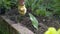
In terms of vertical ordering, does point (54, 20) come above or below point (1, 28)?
above

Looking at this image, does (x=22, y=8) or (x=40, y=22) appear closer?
(x=40, y=22)

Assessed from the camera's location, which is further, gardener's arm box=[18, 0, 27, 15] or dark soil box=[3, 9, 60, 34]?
gardener's arm box=[18, 0, 27, 15]

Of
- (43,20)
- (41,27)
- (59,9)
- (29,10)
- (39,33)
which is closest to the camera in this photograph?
(59,9)

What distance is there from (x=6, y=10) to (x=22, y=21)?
1.62 ft

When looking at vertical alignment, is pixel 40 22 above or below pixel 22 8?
below

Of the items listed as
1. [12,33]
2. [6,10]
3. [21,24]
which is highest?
[6,10]

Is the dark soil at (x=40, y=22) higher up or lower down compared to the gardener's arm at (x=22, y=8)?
lower down

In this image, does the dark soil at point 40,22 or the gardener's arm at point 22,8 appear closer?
the dark soil at point 40,22

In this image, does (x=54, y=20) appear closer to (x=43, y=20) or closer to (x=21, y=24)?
(x=43, y=20)

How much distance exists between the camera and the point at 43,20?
2359 mm

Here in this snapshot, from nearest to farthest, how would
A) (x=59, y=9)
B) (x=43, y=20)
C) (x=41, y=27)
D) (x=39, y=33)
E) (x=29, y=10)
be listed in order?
(x=59, y=9) < (x=39, y=33) < (x=41, y=27) < (x=43, y=20) < (x=29, y=10)

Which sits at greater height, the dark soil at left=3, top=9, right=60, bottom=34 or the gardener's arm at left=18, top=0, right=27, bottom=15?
the gardener's arm at left=18, top=0, right=27, bottom=15

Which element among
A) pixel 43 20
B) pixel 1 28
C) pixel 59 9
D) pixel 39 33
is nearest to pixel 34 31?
pixel 39 33

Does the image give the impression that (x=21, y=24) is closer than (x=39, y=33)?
No
